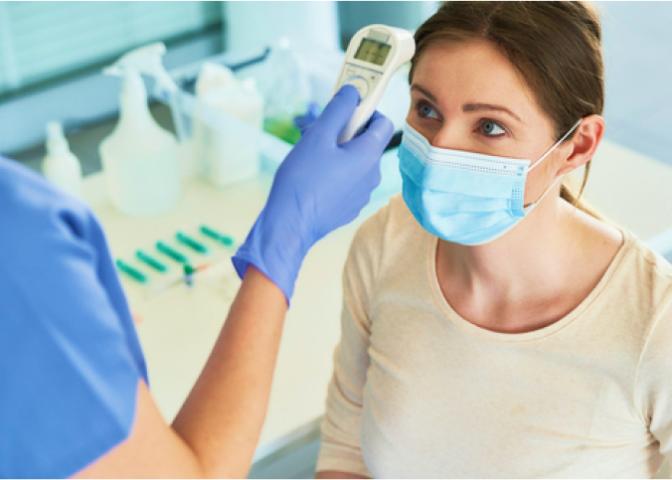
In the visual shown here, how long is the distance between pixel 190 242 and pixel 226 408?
→ 104cm

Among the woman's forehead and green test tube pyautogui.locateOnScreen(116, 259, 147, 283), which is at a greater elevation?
the woman's forehead

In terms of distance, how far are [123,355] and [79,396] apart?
0.05 m

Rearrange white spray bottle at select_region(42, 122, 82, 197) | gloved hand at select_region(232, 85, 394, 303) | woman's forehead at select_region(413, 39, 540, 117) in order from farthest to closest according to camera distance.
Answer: white spray bottle at select_region(42, 122, 82, 197) → woman's forehead at select_region(413, 39, 540, 117) → gloved hand at select_region(232, 85, 394, 303)

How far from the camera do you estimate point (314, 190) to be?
109cm

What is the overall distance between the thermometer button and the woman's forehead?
0.29ft

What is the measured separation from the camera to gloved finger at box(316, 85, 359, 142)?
112 centimetres

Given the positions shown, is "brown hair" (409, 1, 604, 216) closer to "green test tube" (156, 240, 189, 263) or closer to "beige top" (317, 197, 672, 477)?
"beige top" (317, 197, 672, 477)

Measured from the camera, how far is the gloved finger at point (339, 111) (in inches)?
43.9

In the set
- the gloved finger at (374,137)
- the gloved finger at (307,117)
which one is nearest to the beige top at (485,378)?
the gloved finger at (374,137)

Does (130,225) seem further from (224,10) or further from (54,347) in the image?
(224,10)

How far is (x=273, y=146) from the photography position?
1.93m

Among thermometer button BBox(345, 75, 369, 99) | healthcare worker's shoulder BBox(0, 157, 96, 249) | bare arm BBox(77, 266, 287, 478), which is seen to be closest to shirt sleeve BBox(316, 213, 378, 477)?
thermometer button BBox(345, 75, 369, 99)

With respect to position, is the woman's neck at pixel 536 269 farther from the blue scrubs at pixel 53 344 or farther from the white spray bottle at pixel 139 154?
the white spray bottle at pixel 139 154

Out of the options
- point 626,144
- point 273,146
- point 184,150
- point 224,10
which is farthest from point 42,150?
point 626,144
